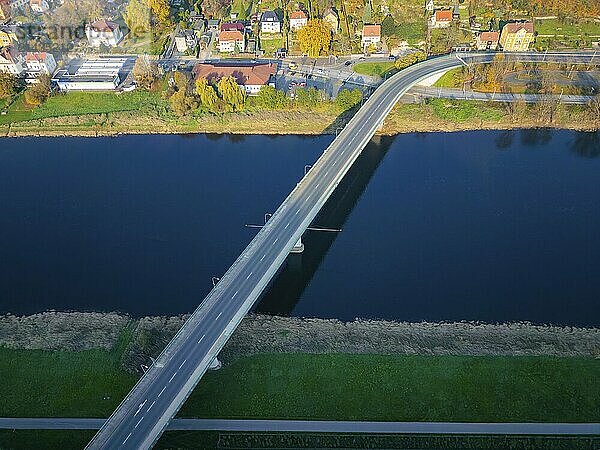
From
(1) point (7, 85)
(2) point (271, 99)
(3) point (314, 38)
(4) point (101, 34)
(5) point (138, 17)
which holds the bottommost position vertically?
(2) point (271, 99)

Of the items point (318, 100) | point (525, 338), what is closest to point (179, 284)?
point (525, 338)

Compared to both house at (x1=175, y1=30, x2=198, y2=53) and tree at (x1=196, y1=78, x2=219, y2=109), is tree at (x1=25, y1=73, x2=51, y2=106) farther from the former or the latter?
tree at (x1=196, y1=78, x2=219, y2=109)

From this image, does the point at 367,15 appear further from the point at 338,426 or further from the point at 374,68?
the point at 338,426

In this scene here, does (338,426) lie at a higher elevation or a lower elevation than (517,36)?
lower

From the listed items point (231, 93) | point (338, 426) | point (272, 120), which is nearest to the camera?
point (338, 426)

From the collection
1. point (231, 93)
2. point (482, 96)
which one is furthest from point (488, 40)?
point (231, 93)

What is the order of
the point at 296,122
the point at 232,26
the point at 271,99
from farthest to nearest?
1. the point at 232,26
2. the point at 271,99
3. the point at 296,122

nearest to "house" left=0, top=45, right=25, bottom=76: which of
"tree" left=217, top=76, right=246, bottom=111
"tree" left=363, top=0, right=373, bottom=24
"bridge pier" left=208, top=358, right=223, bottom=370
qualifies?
"tree" left=217, top=76, right=246, bottom=111

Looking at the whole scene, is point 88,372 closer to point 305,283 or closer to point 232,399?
point 232,399
